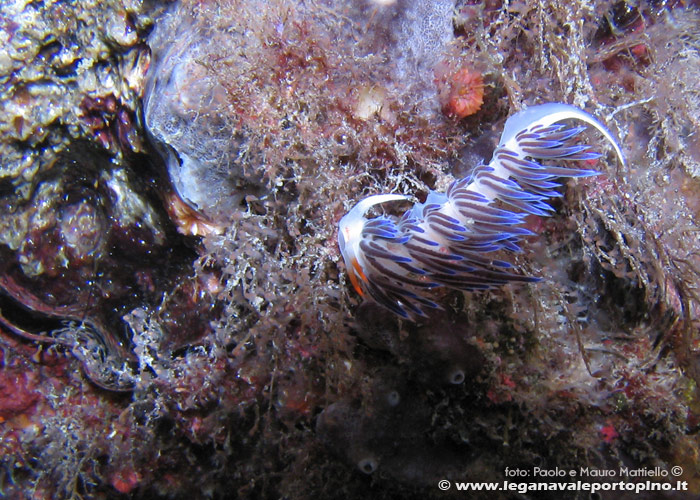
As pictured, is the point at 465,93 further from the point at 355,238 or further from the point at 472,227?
the point at 355,238

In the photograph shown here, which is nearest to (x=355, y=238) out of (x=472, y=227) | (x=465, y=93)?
(x=472, y=227)

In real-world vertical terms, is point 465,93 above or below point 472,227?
above

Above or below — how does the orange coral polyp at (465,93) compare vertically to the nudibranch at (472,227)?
above

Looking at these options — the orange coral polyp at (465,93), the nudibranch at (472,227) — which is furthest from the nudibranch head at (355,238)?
the orange coral polyp at (465,93)

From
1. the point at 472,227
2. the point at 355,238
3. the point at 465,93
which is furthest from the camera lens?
the point at 465,93

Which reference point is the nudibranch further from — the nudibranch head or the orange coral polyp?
the orange coral polyp

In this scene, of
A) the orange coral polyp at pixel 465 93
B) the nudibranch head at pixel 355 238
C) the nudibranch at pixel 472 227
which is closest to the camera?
the nudibranch at pixel 472 227

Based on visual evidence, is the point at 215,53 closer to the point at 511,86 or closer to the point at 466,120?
the point at 466,120

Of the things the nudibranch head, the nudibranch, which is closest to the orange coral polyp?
the nudibranch

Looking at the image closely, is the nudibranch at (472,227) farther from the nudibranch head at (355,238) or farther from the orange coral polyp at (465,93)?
the orange coral polyp at (465,93)
